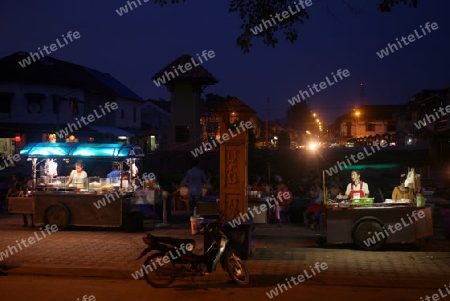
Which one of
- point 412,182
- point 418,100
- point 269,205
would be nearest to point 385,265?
point 412,182

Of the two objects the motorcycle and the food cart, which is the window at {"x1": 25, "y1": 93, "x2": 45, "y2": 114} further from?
the motorcycle

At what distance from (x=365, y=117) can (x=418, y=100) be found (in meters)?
26.7

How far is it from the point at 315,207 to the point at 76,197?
683cm

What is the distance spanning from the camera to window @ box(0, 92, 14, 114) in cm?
3672

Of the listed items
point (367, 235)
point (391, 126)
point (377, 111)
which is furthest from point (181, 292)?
point (377, 111)

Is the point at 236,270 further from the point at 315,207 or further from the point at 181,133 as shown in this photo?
the point at 181,133

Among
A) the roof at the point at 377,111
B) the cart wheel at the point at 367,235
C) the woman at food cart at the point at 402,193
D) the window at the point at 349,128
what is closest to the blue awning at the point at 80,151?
the cart wheel at the point at 367,235

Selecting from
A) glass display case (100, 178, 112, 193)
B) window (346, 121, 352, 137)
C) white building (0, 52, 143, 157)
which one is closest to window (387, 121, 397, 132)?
window (346, 121, 352, 137)

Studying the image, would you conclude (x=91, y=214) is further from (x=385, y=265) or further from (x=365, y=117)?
(x=365, y=117)

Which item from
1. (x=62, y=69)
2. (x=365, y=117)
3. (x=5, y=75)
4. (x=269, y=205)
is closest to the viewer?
(x=269, y=205)

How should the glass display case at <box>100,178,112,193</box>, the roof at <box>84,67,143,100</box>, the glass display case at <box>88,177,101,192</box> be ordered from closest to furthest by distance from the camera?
the glass display case at <box>100,178,112,193</box>
the glass display case at <box>88,177,101,192</box>
the roof at <box>84,67,143,100</box>

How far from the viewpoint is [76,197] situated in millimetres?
14094

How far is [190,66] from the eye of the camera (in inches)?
1357

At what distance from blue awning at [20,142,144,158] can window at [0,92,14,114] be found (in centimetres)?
2419
